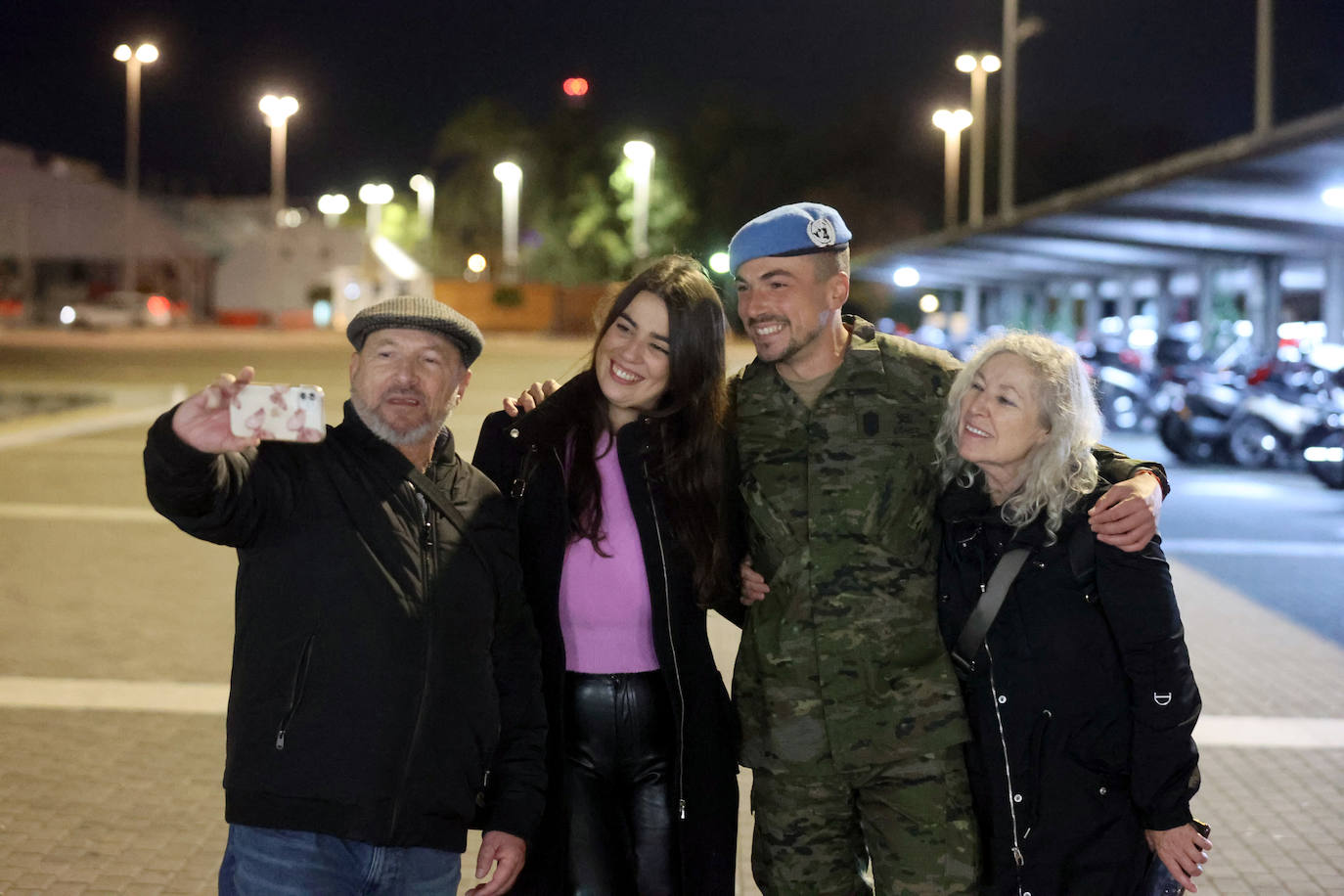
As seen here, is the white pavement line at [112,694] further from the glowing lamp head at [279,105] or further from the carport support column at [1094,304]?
the glowing lamp head at [279,105]

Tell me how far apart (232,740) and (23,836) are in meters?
2.77

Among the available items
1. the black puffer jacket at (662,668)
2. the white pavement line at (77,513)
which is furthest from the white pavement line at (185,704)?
the white pavement line at (77,513)

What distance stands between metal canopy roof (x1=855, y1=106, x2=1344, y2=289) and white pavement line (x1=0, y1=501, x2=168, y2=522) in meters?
10.3

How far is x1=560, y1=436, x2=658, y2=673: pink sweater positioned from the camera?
134 inches

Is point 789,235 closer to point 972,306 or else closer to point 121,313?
point 972,306

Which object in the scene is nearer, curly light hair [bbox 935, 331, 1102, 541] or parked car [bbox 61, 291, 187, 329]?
curly light hair [bbox 935, 331, 1102, 541]

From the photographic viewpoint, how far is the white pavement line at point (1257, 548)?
1134cm

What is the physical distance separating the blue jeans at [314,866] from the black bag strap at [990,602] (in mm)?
1244

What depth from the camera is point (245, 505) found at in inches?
112

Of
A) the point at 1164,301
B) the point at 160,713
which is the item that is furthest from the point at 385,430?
the point at 1164,301

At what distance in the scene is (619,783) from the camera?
11.3 feet

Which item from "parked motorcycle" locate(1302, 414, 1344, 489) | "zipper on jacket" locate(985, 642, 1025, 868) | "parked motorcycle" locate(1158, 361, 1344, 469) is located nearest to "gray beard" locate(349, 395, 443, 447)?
"zipper on jacket" locate(985, 642, 1025, 868)

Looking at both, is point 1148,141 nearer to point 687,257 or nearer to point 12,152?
point 12,152

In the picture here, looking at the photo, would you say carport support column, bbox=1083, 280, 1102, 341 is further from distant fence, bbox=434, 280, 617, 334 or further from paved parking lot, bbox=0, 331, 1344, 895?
distant fence, bbox=434, 280, 617, 334
